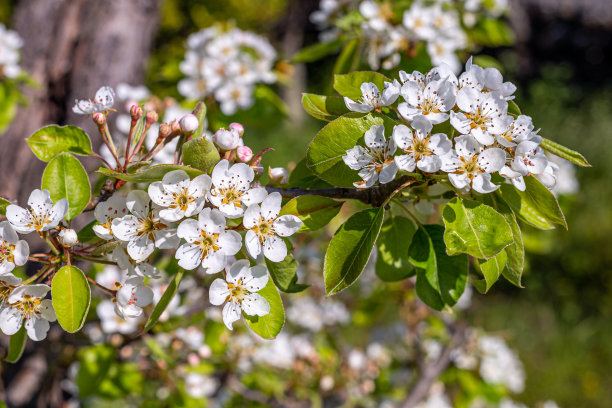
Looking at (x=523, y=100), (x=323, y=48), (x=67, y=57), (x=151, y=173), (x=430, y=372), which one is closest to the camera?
(x=151, y=173)

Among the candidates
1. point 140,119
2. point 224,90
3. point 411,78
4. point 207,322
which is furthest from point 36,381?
point 411,78

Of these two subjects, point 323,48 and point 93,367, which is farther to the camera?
point 323,48

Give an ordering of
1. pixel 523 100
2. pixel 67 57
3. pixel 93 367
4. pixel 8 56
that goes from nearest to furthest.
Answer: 1. pixel 93 367
2. pixel 8 56
3. pixel 67 57
4. pixel 523 100

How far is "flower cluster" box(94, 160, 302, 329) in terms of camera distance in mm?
821

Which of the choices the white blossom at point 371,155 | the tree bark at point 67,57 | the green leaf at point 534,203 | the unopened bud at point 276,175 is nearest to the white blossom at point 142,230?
the unopened bud at point 276,175

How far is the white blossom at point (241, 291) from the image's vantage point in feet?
2.81

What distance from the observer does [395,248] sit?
103 centimetres

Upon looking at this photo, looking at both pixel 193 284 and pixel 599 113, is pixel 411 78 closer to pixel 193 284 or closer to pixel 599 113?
pixel 193 284

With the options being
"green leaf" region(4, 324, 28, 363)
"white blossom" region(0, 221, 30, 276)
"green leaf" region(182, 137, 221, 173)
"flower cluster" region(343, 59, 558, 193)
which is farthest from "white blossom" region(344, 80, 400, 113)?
"green leaf" region(4, 324, 28, 363)

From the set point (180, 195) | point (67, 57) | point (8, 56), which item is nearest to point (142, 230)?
point (180, 195)

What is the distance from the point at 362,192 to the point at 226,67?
1.18 metres

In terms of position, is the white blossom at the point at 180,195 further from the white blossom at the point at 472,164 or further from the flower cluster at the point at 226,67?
the flower cluster at the point at 226,67

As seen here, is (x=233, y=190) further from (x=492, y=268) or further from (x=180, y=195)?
(x=492, y=268)

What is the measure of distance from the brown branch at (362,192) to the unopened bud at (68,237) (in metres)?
0.33
